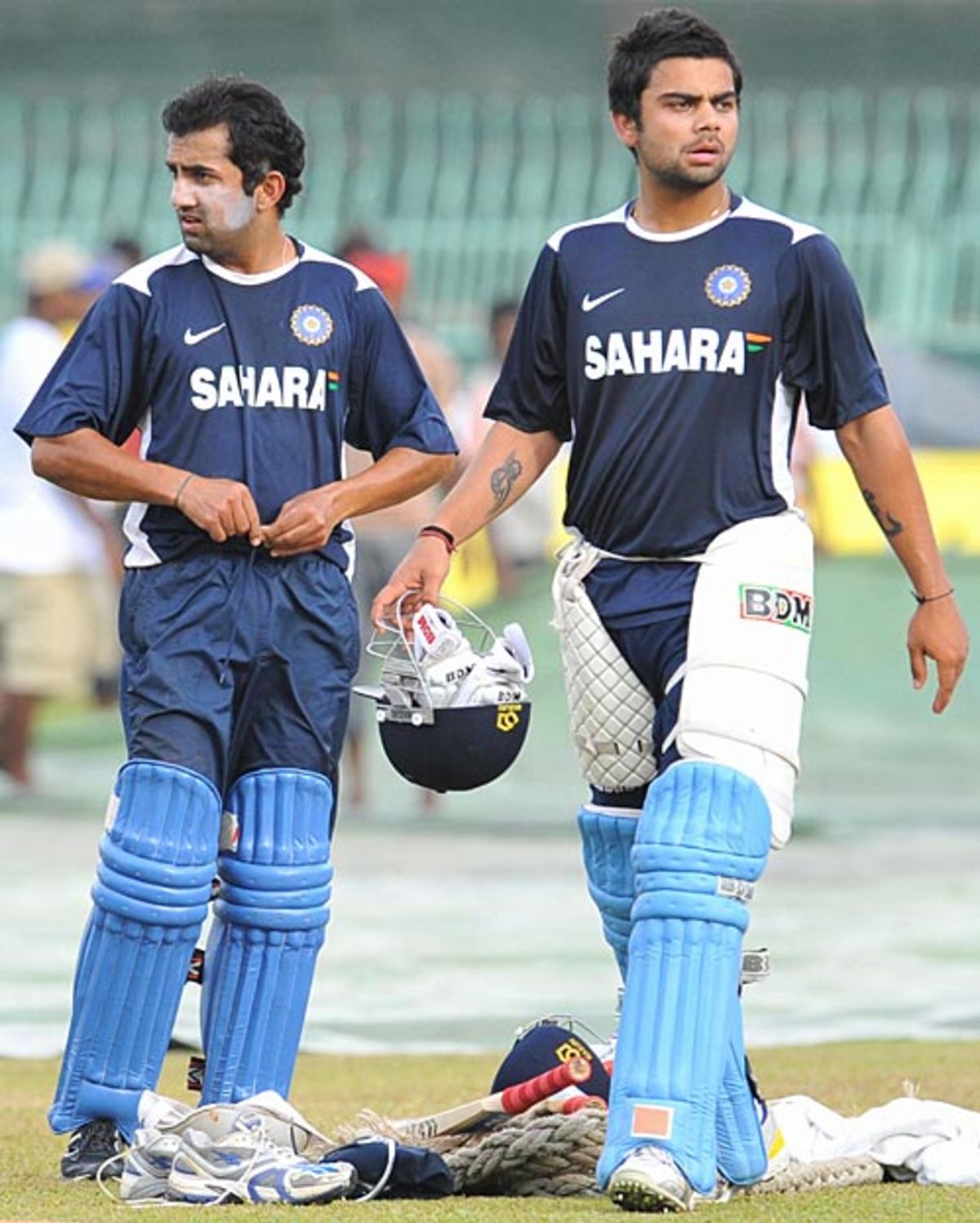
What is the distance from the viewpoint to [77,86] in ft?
71.1

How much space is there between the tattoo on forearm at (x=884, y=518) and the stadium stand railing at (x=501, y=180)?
520 inches

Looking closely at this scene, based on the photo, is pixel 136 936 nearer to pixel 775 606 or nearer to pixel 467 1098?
pixel 775 606

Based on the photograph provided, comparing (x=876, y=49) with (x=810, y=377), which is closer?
(x=810, y=377)

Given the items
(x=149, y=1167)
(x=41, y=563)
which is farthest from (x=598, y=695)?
(x=41, y=563)

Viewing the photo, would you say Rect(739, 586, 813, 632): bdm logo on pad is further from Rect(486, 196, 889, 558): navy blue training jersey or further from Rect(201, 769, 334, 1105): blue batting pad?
Rect(201, 769, 334, 1105): blue batting pad

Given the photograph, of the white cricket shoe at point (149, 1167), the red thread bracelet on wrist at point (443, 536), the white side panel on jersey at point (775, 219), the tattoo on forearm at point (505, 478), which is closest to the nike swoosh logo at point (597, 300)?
the white side panel on jersey at point (775, 219)

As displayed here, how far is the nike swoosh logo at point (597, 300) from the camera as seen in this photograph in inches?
225

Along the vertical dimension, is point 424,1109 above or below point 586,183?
below

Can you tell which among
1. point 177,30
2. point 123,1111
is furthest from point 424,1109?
point 177,30

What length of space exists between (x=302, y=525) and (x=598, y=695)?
0.70 metres

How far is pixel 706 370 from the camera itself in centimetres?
561

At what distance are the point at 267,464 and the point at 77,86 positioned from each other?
53.7ft

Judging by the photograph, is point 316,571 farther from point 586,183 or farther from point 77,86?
point 77,86

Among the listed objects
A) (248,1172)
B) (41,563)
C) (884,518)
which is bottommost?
(248,1172)
